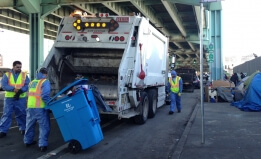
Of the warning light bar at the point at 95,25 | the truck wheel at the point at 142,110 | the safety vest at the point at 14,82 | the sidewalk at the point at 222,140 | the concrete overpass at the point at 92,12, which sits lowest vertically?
the sidewalk at the point at 222,140

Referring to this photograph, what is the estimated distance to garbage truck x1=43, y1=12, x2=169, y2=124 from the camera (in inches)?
297

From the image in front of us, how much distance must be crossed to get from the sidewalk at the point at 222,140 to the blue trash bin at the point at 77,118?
151 centimetres

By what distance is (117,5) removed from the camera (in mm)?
20062

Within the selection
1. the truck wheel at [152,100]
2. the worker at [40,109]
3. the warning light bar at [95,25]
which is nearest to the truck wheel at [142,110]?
the truck wheel at [152,100]

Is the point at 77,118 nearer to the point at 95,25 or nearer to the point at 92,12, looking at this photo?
the point at 95,25

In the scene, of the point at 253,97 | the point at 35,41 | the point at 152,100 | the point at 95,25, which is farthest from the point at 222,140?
the point at 35,41

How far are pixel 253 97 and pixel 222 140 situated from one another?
19.4 feet

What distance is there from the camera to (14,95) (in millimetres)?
6988

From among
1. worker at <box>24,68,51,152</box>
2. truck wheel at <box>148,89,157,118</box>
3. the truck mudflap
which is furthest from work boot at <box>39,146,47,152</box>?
truck wheel at <box>148,89,157,118</box>

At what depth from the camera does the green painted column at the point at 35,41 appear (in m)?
17.5

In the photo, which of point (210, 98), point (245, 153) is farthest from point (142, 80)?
point (210, 98)

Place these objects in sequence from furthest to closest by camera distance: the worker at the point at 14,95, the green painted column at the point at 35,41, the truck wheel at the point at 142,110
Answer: the green painted column at the point at 35,41 < the truck wheel at the point at 142,110 < the worker at the point at 14,95

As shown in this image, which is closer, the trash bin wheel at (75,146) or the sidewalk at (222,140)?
the sidewalk at (222,140)

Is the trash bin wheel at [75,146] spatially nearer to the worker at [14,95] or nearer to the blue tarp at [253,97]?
the worker at [14,95]
